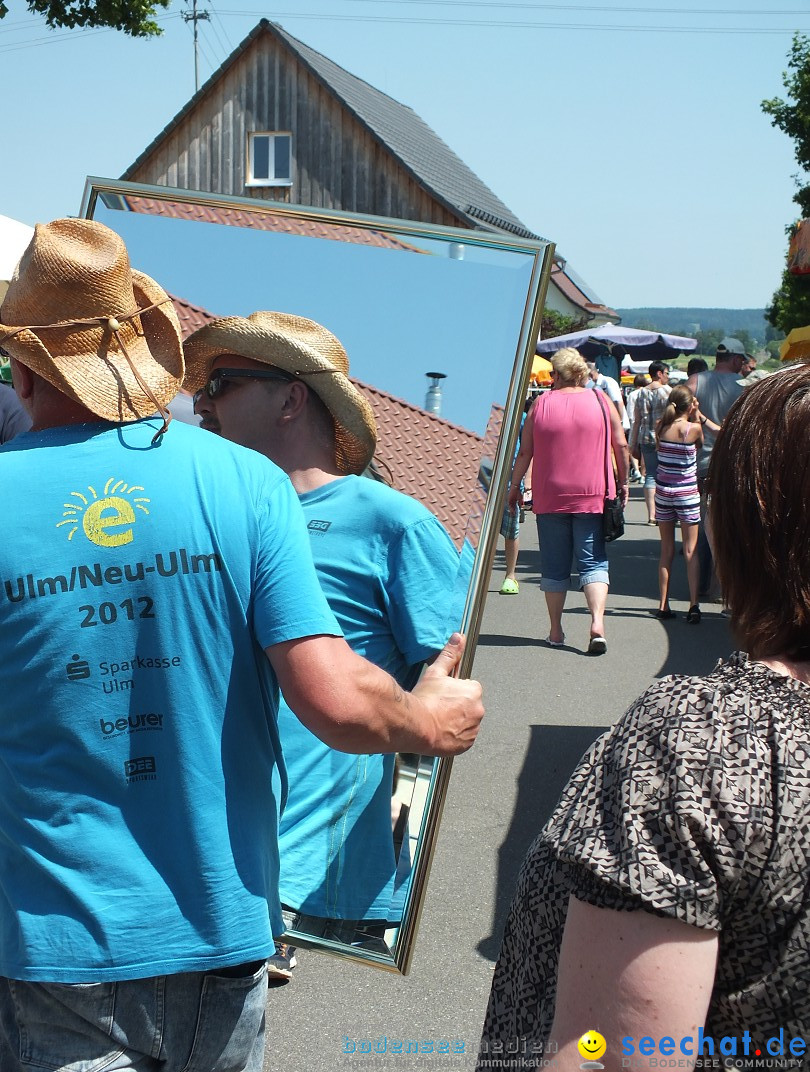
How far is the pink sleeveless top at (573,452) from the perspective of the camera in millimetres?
6785

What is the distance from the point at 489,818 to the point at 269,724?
302 centimetres

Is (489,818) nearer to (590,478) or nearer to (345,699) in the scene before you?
(590,478)

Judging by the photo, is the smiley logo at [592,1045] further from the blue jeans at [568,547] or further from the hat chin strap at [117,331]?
the blue jeans at [568,547]

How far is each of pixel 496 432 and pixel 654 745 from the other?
1070 millimetres

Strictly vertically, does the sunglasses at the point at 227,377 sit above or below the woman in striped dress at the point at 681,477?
above

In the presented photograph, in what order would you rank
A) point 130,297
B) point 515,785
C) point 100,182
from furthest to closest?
point 515,785, point 100,182, point 130,297

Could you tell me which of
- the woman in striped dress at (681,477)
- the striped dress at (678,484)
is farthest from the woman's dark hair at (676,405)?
the striped dress at (678,484)

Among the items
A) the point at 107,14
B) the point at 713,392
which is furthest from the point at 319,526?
the point at 107,14

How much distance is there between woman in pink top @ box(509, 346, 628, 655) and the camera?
6793 millimetres

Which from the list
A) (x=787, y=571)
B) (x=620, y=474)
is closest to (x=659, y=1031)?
(x=787, y=571)

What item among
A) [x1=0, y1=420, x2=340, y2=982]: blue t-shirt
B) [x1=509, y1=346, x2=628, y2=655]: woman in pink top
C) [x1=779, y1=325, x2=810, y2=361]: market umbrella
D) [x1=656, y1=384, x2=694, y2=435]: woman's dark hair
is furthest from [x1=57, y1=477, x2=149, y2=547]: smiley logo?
[x1=656, y1=384, x2=694, y2=435]: woman's dark hair

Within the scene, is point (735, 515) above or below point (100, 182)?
below

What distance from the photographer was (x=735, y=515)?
1.19 metres

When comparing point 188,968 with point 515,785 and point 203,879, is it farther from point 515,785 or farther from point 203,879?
point 515,785
